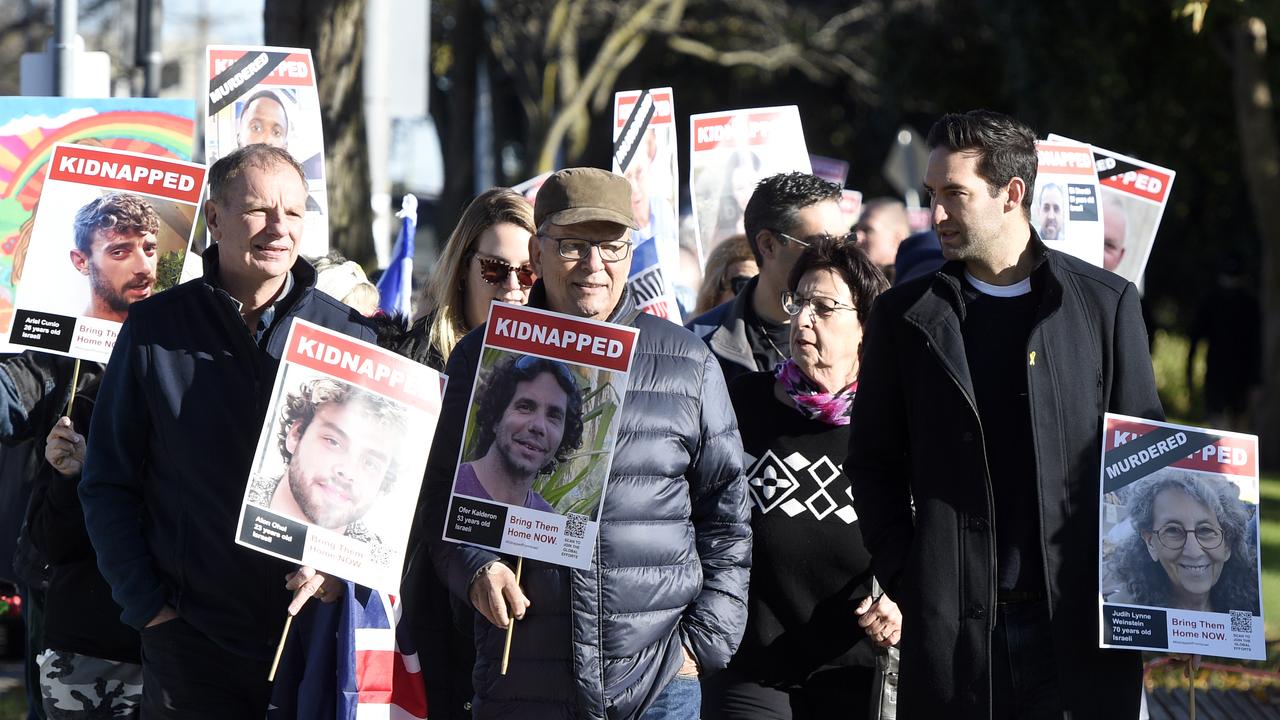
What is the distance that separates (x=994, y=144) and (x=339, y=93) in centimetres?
476

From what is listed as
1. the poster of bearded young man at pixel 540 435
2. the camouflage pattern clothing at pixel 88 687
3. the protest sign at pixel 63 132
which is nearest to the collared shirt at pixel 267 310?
the poster of bearded young man at pixel 540 435

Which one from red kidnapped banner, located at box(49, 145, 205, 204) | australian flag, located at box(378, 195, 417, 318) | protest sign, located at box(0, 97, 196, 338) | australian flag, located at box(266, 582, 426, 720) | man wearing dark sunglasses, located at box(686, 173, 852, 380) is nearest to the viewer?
australian flag, located at box(266, 582, 426, 720)

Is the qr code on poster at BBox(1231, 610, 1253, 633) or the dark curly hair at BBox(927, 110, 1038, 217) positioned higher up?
the dark curly hair at BBox(927, 110, 1038, 217)

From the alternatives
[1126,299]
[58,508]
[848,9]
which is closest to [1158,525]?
[1126,299]

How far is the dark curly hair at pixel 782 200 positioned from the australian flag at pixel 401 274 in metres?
1.47

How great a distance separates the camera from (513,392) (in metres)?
3.75

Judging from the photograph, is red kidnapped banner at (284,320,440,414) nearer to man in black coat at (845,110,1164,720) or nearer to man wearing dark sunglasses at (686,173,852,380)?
man in black coat at (845,110,1164,720)

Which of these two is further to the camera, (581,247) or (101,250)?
(101,250)

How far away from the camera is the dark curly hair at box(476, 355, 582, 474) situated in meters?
3.73

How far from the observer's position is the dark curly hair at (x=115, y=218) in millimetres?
4688

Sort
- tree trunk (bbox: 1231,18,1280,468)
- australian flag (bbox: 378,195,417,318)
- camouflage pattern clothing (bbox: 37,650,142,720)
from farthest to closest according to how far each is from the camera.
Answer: tree trunk (bbox: 1231,18,1280,468)
australian flag (bbox: 378,195,417,318)
camouflage pattern clothing (bbox: 37,650,142,720)

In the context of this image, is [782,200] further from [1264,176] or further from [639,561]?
[1264,176]

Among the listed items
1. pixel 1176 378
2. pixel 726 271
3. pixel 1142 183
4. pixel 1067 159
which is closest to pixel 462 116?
pixel 1176 378

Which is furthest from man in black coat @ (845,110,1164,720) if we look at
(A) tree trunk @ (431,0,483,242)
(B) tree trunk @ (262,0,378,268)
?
(A) tree trunk @ (431,0,483,242)
